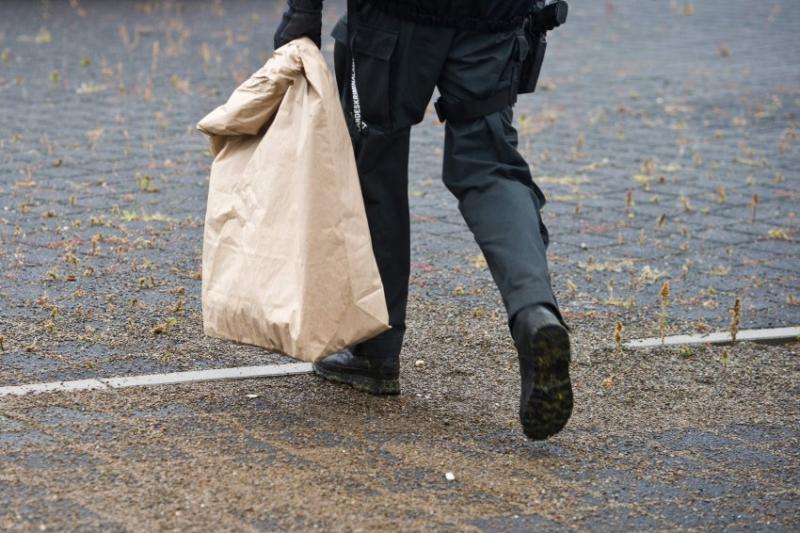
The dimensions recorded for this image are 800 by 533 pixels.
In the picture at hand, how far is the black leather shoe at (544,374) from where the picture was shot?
11.9 feet

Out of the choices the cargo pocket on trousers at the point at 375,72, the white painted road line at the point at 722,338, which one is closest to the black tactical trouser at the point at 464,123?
the cargo pocket on trousers at the point at 375,72

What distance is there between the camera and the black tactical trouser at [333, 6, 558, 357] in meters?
3.86

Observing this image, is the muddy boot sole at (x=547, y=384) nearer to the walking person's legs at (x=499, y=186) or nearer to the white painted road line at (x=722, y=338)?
the walking person's legs at (x=499, y=186)

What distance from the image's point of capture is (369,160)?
4.05 metres

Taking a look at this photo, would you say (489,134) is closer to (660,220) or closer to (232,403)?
(232,403)

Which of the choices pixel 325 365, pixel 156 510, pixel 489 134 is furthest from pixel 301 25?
pixel 156 510

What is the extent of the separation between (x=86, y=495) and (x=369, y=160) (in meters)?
1.37

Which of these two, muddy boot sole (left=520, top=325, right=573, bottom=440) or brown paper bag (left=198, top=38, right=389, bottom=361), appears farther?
brown paper bag (left=198, top=38, right=389, bottom=361)

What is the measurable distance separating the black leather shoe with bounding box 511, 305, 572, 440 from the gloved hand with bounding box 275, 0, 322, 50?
108 cm

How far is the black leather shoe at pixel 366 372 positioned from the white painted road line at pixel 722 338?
1.09 metres

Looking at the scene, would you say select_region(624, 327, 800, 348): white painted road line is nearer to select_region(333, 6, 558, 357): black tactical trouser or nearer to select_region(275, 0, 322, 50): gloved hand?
select_region(333, 6, 558, 357): black tactical trouser

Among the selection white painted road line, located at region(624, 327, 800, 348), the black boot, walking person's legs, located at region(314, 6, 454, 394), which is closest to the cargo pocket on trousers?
walking person's legs, located at region(314, 6, 454, 394)

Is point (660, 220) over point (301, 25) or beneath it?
beneath

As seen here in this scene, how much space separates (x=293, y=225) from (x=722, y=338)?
204 cm
